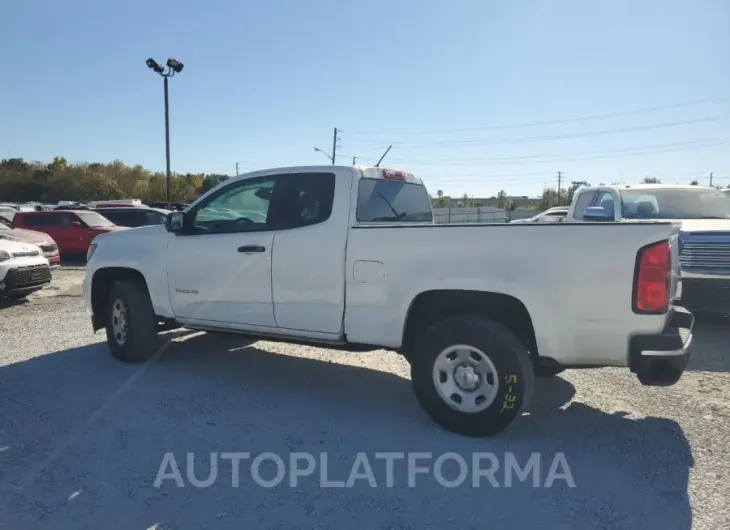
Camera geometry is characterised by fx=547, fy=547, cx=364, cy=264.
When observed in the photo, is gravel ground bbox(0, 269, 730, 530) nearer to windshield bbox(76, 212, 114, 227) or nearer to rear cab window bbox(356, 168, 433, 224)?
rear cab window bbox(356, 168, 433, 224)

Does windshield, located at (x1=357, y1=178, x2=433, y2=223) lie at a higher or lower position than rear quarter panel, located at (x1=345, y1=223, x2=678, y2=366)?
higher

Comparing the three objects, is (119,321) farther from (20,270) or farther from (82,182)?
(82,182)

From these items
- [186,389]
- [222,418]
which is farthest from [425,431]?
[186,389]

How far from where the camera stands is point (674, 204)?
26.3 feet

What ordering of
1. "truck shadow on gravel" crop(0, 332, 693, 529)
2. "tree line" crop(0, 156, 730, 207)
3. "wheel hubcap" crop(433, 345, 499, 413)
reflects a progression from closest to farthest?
"truck shadow on gravel" crop(0, 332, 693, 529)
"wheel hubcap" crop(433, 345, 499, 413)
"tree line" crop(0, 156, 730, 207)

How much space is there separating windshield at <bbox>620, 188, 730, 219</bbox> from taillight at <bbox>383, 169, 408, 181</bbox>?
13.5 feet

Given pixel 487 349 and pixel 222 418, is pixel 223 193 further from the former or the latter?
pixel 487 349

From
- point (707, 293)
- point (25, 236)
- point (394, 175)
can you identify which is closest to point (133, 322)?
point (394, 175)

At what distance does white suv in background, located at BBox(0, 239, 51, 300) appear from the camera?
353 inches

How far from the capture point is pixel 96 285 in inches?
237

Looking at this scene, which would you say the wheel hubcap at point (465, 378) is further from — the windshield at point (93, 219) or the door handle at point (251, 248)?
the windshield at point (93, 219)

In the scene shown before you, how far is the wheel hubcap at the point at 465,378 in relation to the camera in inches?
149
